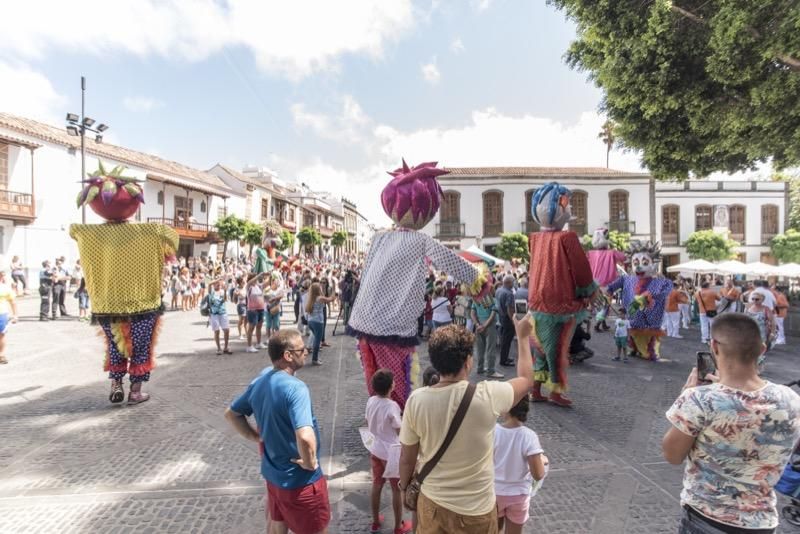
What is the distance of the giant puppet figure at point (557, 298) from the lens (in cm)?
533

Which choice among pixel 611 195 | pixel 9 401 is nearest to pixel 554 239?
pixel 9 401

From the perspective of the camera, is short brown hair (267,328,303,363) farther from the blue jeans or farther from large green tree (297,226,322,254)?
large green tree (297,226,322,254)

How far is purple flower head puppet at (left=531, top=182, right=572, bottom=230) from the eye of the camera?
18.3 feet

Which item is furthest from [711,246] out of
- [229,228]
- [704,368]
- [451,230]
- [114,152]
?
[114,152]

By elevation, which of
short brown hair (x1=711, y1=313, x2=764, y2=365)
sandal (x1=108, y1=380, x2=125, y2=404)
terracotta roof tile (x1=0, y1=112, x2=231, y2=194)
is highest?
terracotta roof tile (x1=0, y1=112, x2=231, y2=194)

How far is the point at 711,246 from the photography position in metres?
28.5

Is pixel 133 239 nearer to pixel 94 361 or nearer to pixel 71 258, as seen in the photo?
pixel 94 361

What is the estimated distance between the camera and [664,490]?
11.3 feet

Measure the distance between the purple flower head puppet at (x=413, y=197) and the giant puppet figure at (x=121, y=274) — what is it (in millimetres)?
3180

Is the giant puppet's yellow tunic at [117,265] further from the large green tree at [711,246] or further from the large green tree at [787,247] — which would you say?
the large green tree at [787,247]

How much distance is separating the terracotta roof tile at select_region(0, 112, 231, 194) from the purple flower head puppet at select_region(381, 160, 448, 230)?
872 inches

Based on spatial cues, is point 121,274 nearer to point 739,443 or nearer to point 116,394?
point 116,394

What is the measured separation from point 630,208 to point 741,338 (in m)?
32.7

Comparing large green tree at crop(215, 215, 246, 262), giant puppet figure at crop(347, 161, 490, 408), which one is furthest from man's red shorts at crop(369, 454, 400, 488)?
large green tree at crop(215, 215, 246, 262)
